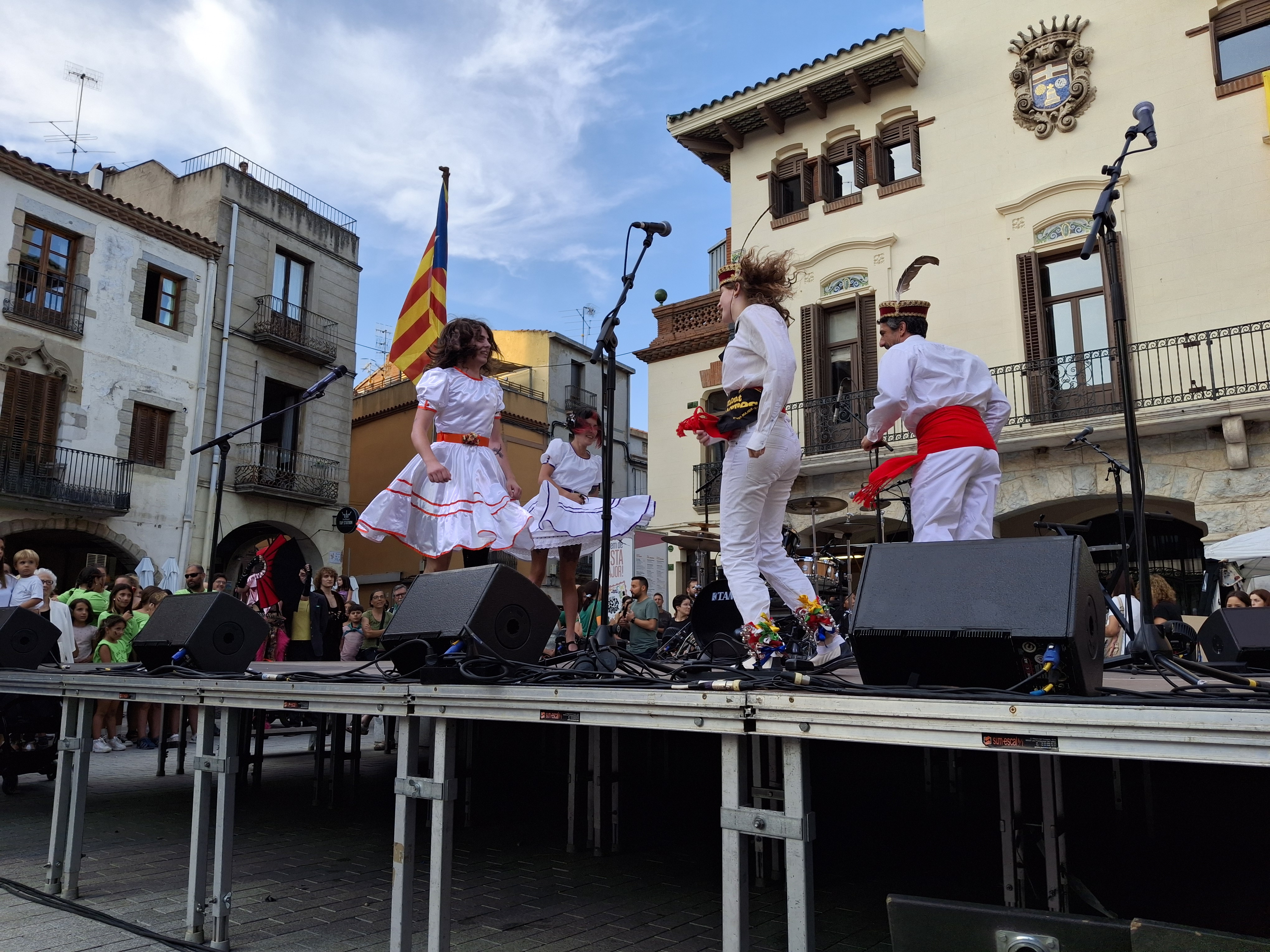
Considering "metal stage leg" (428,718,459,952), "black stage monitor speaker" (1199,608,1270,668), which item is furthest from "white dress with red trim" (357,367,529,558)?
"black stage monitor speaker" (1199,608,1270,668)

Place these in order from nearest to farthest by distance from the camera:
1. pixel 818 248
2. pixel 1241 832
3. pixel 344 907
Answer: pixel 344 907
pixel 1241 832
pixel 818 248

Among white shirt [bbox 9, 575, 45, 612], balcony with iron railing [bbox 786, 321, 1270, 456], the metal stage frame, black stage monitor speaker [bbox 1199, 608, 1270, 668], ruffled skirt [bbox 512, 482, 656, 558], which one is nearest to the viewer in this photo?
the metal stage frame

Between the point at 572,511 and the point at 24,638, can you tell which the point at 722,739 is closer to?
the point at 572,511

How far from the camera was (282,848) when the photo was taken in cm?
530

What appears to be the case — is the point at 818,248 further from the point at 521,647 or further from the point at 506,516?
the point at 521,647

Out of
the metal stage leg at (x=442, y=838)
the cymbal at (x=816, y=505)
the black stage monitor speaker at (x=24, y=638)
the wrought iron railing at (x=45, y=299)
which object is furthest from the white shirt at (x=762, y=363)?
the wrought iron railing at (x=45, y=299)

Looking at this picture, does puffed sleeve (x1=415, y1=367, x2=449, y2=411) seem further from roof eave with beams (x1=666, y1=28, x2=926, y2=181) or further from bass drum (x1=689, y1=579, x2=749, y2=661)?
roof eave with beams (x1=666, y1=28, x2=926, y2=181)

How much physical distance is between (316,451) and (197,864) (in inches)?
793

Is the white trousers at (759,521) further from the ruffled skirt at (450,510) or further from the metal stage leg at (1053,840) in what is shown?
the ruffled skirt at (450,510)

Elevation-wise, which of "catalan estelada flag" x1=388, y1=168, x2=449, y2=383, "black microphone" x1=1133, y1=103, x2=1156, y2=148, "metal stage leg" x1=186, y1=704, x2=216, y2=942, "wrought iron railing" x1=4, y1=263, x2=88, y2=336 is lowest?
"metal stage leg" x1=186, y1=704, x2=216, y2=942

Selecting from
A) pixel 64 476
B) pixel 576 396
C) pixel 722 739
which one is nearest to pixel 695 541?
pixel 722 739

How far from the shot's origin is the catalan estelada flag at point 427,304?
1350 cm

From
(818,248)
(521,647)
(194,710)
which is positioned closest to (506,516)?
(521,647)

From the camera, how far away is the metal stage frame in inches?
80.9
